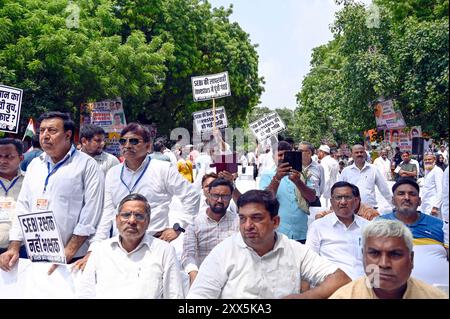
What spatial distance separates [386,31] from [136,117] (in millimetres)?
15397

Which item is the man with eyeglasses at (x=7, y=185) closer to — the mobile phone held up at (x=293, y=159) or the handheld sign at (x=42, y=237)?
the handheld sign at (x=42, y=237)

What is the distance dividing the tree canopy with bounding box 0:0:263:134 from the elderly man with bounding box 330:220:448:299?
18.3 meters

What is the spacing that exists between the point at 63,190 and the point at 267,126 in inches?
275

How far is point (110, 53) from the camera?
25.5 meters

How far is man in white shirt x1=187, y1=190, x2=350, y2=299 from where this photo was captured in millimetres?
4035

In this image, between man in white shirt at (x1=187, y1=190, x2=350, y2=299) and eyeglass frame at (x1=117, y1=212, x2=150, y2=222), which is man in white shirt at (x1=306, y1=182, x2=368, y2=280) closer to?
man in white shirt at (x1=187, y1=190, x2=350, y2=299)

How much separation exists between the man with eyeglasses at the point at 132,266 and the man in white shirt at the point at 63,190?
828mm

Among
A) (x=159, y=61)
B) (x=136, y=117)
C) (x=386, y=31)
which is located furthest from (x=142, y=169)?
(x=136, y=117)

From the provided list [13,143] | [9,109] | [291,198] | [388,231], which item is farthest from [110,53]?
[388,231]

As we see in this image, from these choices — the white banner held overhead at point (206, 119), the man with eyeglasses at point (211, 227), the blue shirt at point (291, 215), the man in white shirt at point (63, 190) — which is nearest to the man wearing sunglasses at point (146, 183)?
the man with eyeglasses at point (211, 227)

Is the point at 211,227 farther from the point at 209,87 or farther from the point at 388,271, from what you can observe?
the point at 209,87

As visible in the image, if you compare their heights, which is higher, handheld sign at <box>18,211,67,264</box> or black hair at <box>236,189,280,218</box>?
black hair at <box>236,189,280,218</box>

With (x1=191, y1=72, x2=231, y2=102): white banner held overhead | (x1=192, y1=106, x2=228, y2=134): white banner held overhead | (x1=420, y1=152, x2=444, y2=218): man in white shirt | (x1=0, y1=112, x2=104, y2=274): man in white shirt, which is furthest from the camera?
(x1=192, y1=106, x2=228, y2=134): white banner held overhead

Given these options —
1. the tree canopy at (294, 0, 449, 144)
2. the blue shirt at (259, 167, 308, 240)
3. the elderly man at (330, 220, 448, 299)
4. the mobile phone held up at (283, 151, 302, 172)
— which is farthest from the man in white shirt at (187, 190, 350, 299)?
the tree canopy at (294, 0, 449, 144)
